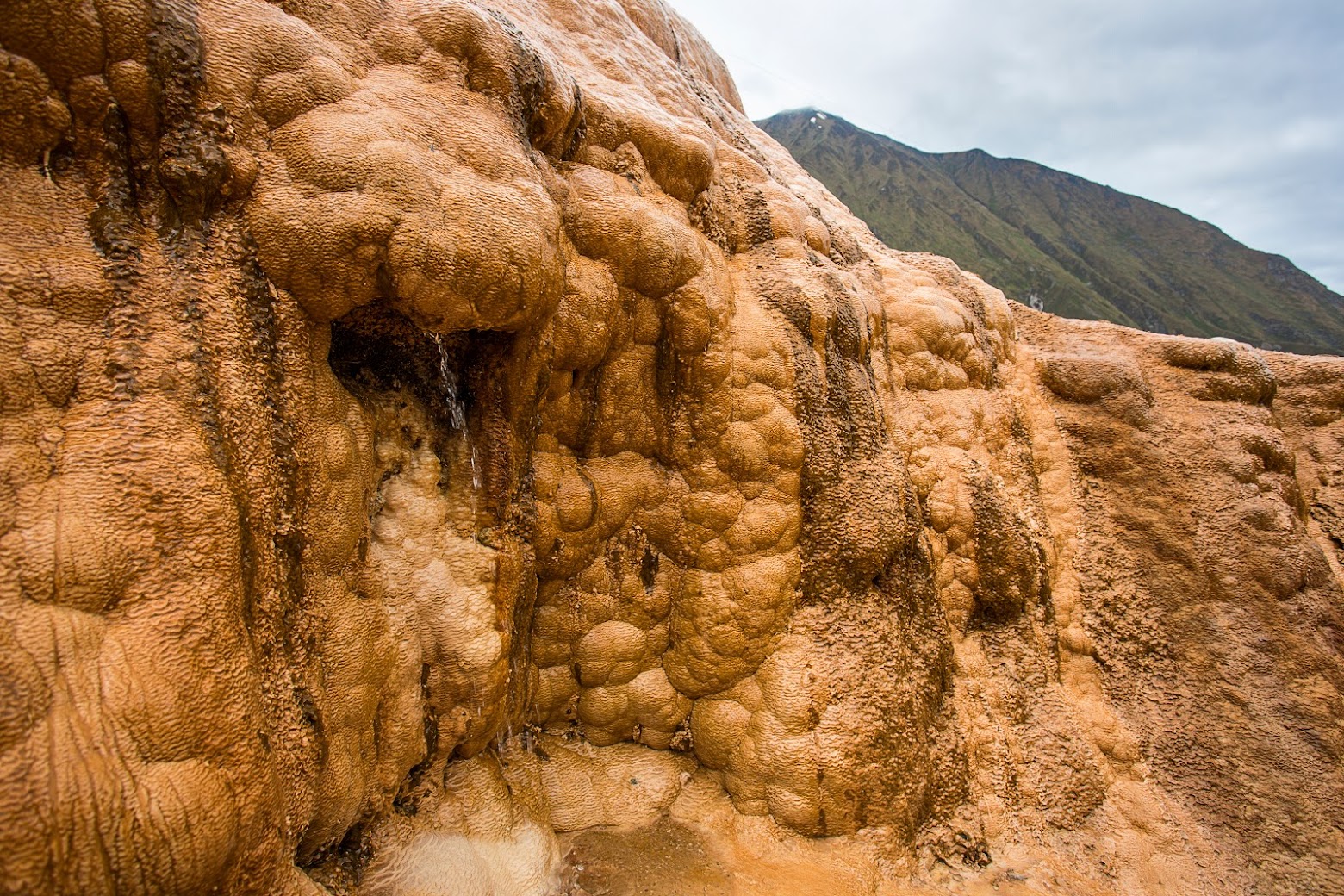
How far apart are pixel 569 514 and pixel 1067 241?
45.1 metres

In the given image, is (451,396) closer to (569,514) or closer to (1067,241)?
(569,514)

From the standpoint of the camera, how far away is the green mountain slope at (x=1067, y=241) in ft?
104

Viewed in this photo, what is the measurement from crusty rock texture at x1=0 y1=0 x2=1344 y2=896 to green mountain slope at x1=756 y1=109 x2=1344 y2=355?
32.1 metres

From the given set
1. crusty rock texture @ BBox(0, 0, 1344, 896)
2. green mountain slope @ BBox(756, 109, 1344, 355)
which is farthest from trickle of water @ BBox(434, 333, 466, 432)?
green mountain slope @ BBox(756, 109, 1344, 355)

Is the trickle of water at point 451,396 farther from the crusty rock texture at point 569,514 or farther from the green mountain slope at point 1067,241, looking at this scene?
the green mountain slope at point 1067,241

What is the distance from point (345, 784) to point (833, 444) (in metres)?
2.38

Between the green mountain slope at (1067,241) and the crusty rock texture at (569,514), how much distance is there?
32.1m

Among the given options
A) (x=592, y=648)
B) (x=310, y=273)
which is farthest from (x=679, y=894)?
(x=310, y=273)

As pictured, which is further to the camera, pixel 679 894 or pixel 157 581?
pixel 679 894

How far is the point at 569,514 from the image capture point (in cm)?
276

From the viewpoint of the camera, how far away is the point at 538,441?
2.73 m

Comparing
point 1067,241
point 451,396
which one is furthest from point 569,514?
point 1067,241

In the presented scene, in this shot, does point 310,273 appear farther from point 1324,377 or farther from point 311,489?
point 1324,377

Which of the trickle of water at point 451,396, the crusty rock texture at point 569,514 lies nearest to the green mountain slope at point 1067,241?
the crusty rock texture at point 569,514
